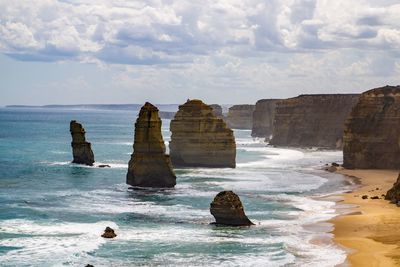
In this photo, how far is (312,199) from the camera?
5984cm

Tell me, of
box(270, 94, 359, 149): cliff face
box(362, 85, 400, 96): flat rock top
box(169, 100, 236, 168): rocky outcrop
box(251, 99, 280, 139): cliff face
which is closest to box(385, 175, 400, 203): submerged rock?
box(169, 100, 236, 168): rocky outcrop

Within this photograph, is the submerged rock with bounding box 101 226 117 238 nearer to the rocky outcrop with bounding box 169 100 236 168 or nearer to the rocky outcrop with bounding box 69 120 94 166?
the rocky outcrop with bounding box 169 100 236 168

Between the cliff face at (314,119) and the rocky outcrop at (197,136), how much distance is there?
4941 centimetres

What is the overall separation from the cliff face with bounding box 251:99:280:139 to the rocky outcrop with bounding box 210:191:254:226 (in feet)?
436

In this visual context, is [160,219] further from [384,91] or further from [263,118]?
[263,118]

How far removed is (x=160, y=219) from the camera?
1845 inches

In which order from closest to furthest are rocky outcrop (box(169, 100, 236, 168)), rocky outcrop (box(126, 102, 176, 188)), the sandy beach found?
the sandy beach, rocky outcrop (box(126, 102, 176, 188)), rocky outcrop (box(169, 100, 236, 168))

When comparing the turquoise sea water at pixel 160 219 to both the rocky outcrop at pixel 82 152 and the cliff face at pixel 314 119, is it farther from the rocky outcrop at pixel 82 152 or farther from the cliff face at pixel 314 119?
the cliff face at pixel 314 119

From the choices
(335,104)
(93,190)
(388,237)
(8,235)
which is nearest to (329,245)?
(388,237)

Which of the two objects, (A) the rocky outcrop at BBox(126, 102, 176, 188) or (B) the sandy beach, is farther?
(A) the rocky outcrop at BBox(126, 102, 176, 188)

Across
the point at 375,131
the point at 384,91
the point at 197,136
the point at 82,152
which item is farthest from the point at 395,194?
the point at 82,152

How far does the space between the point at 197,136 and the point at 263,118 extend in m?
101

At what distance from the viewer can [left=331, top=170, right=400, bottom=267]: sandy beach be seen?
117 feet

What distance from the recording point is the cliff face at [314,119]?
128 metres
